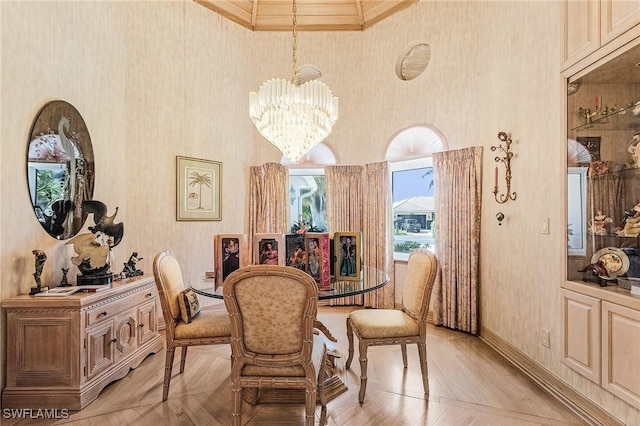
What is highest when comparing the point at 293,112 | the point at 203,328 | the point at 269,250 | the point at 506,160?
the point at 293,112

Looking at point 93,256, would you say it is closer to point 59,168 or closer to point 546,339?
point 59,168

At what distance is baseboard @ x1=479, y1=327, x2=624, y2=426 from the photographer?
6.75 feet

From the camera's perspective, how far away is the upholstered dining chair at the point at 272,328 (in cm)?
171

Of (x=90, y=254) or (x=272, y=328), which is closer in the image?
(x=272, y=328)

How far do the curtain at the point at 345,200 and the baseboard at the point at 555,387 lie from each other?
1954 mm

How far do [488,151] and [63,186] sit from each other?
412cm

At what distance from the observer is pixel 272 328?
1774 mm

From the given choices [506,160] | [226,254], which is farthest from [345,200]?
[226,254]

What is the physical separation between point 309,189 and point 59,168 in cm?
312

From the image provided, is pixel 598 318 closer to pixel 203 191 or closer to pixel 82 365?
pixel 82 365

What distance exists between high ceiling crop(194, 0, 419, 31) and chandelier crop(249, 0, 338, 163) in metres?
2.38

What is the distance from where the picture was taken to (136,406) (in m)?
2.31

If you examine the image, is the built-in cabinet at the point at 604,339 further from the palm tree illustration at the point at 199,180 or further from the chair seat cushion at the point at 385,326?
the palm tree illustration at the point at 199,180

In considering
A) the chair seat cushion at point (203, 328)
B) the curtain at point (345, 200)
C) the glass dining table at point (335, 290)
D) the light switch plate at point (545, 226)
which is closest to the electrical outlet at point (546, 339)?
the light switch plate at point (545, 226)
